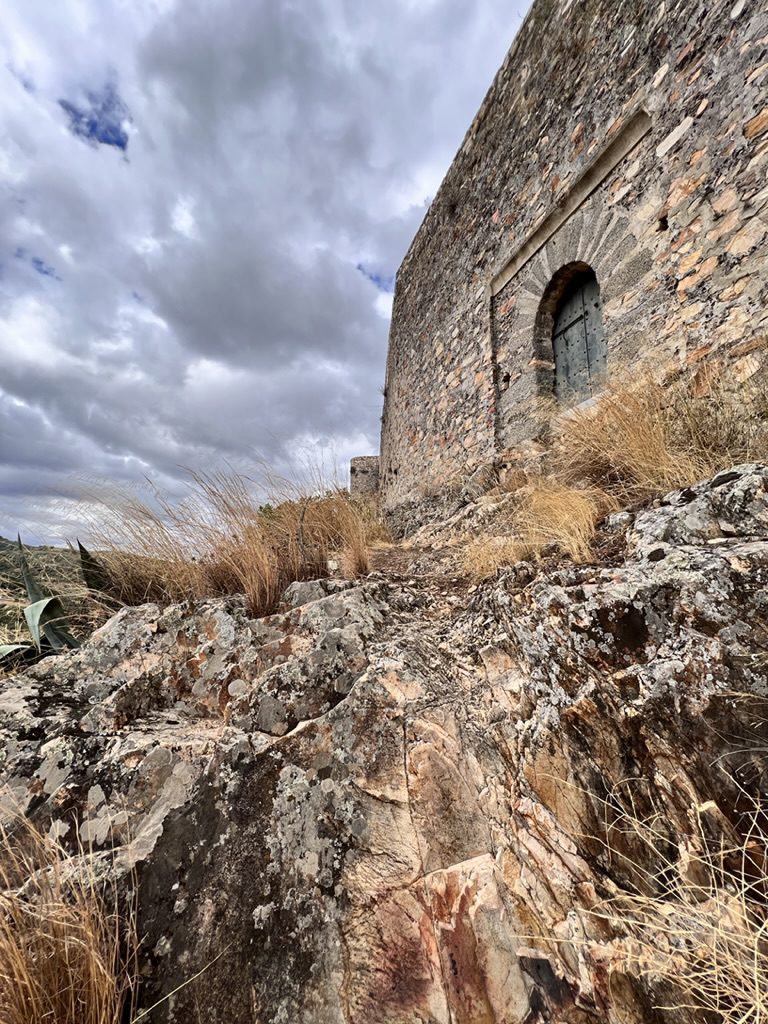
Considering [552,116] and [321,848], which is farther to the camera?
[552,116]

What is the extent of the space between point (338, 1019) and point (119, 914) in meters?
0.55

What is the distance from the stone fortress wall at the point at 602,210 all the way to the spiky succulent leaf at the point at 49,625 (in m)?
3.88

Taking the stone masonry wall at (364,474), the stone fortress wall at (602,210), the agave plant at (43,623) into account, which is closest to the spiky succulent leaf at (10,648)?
the agave plant at (43,623)

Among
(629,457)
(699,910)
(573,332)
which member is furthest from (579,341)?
(699,910)

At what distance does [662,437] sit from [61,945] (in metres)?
2.79

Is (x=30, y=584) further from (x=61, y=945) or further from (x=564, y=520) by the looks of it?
(x=564, y=520)

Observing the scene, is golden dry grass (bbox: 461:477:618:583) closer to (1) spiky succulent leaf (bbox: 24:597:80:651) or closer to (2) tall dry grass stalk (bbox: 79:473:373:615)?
(2) tall dry grass stalk (bbox: 79:473:373:615)

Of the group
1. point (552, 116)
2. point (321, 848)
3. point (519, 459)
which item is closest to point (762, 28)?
point (552, 116)

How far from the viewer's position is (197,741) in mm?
1396

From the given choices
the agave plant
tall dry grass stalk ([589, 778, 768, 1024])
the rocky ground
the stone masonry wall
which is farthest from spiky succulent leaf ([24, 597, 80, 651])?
the stone masonry wall

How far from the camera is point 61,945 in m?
0.89

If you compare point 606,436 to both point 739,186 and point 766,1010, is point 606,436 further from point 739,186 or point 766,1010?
point 766,1010

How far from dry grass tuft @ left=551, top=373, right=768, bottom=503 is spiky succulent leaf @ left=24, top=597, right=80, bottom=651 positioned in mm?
2723

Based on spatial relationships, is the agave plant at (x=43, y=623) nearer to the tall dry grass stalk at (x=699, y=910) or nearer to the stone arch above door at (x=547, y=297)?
the tall dry grass stalk at (x=699, y=910)
